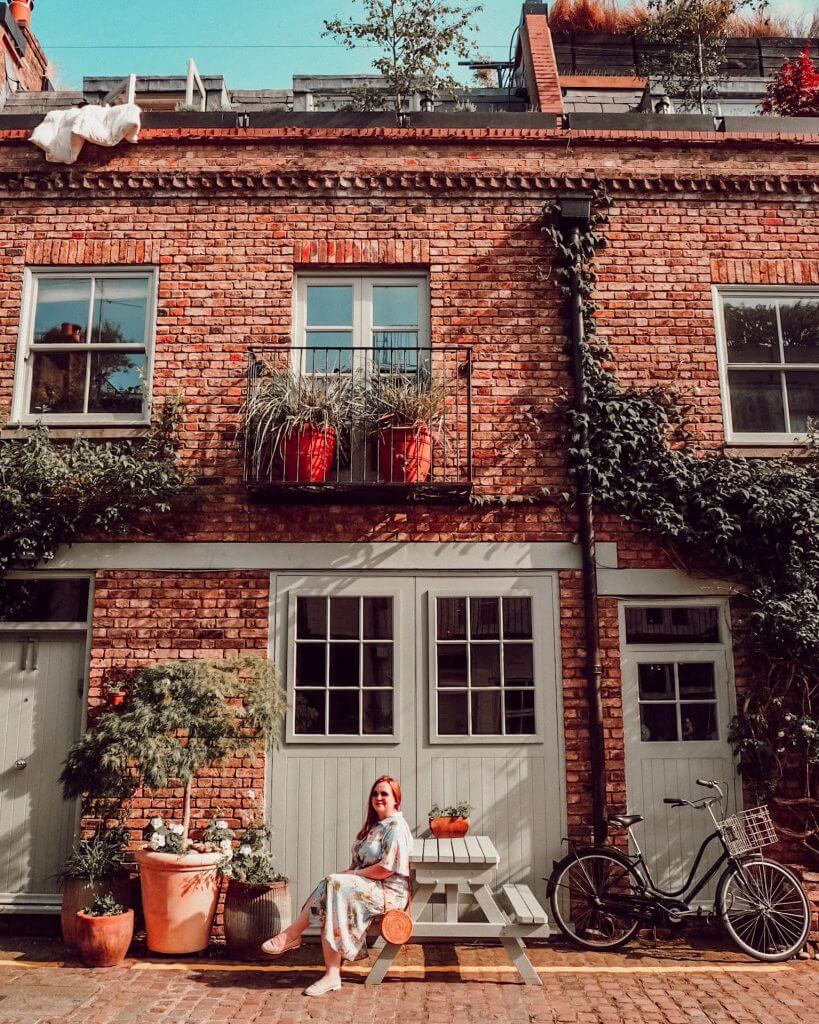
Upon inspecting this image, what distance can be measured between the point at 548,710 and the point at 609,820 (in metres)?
0.98

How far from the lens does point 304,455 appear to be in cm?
720

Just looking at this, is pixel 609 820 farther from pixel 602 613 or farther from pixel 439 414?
pixel 439 414

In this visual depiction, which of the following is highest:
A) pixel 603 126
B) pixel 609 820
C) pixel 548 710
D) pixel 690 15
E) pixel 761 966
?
pixel 690 15

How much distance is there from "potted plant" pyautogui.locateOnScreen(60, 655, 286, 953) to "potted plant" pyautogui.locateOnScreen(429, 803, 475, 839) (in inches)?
59.5

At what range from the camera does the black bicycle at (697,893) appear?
249 inches

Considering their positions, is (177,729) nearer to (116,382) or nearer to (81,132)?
(116,382)

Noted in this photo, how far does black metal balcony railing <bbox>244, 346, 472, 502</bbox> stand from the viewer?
7207mm

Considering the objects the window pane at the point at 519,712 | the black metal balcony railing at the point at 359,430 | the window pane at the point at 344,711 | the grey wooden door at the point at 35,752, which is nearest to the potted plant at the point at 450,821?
the window pane at the point at 519,712

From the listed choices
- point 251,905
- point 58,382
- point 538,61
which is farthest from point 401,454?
point 538,61

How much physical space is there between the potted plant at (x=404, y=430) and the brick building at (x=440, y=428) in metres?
0.16

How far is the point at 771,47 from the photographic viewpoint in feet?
A: 46.4

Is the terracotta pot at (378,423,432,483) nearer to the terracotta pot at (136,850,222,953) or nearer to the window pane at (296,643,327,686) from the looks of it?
the window pane at (296,643,327,686)

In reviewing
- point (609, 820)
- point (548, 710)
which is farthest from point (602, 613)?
point (609, 820)

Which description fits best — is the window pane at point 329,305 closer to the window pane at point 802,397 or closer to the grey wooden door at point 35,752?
the grey wooden door at point 35,752
